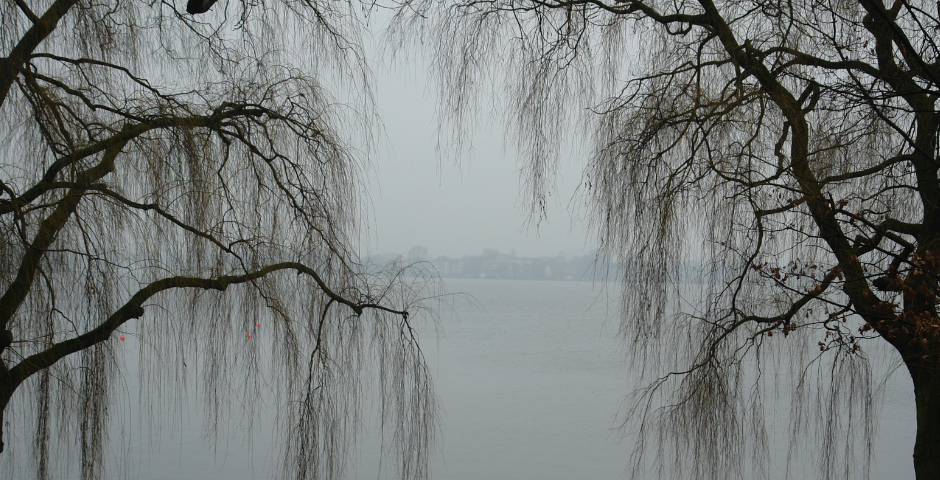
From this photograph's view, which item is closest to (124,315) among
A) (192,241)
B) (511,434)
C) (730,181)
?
(192,241)

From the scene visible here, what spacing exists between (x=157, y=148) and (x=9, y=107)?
1.87 feet

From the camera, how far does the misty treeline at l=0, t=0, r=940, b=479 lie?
2.61 metres

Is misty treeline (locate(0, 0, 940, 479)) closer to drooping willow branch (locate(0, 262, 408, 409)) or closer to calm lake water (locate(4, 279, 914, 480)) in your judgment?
drooping willow branch (locate(0, 262, 408, 409))

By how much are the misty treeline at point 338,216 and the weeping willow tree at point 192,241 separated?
1cm

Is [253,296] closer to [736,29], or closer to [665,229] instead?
[665,229]

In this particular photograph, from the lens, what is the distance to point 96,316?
8.54 feet

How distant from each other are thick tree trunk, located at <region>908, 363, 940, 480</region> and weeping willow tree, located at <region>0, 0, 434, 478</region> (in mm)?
2014

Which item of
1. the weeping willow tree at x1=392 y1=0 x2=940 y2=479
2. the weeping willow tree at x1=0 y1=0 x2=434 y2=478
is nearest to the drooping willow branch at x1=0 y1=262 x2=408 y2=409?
the weeping willow tree at x1=0 y1=0 x2=434 y2=478

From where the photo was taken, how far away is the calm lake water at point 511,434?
7.80 meters

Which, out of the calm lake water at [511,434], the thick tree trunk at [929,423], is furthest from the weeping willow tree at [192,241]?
the thick tree trunk at [929,423]

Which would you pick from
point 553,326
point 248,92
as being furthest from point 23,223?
point 553,326

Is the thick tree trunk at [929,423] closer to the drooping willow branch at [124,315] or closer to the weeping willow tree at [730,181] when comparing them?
the weeping willow tree at [730,181]

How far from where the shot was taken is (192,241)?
2.72 meters

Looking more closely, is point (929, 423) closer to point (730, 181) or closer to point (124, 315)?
point (730, 181)
